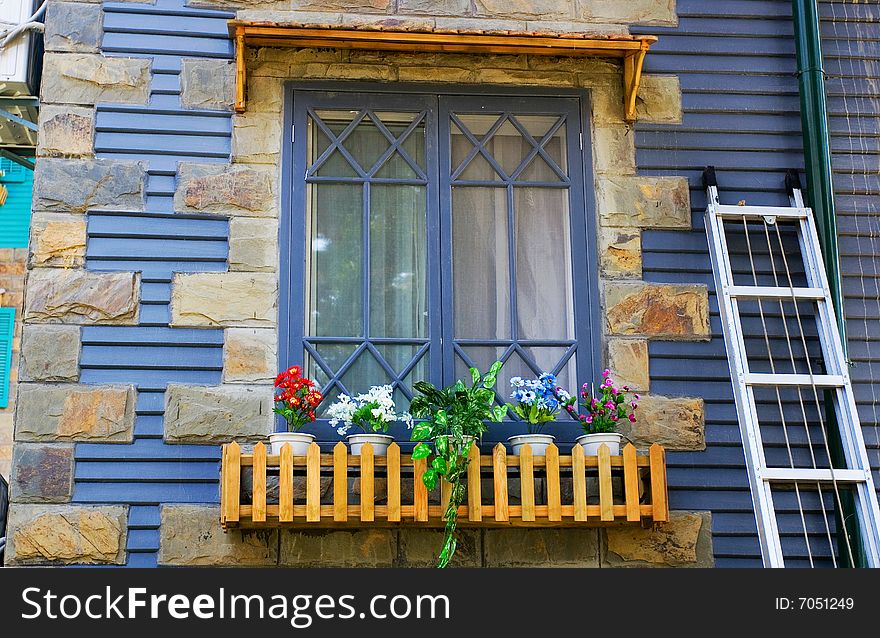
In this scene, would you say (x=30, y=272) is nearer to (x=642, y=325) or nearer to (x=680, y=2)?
(x=642, y=325)

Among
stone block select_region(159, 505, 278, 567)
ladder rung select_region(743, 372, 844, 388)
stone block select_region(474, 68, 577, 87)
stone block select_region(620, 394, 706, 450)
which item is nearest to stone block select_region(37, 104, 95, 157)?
stone block select_region(159, 505, 278, 567)

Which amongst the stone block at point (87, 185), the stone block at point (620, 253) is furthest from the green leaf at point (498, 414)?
the stone block at point (87, 185)

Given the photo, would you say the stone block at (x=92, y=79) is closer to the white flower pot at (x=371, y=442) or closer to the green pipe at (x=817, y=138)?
the white flower pot at (x=371, y=442)

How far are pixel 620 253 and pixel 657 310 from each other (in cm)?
34

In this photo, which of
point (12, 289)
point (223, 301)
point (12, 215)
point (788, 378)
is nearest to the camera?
point (788, 378)

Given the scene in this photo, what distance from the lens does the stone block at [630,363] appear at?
5.52m

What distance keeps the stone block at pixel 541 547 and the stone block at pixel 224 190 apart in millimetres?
1912

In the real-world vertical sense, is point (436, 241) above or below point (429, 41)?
below

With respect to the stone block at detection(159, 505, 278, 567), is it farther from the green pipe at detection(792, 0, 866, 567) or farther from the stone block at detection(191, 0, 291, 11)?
the green pipe at detection(792, 0, 866, 567)

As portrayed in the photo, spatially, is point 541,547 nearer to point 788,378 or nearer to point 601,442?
point 601,442

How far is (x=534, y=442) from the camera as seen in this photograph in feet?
16.8

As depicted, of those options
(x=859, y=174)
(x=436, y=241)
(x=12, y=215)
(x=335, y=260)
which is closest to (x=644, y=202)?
(x=436, y=241)

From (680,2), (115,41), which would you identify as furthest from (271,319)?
(680,2)

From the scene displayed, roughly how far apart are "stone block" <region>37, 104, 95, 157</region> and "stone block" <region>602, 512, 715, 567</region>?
313cm
